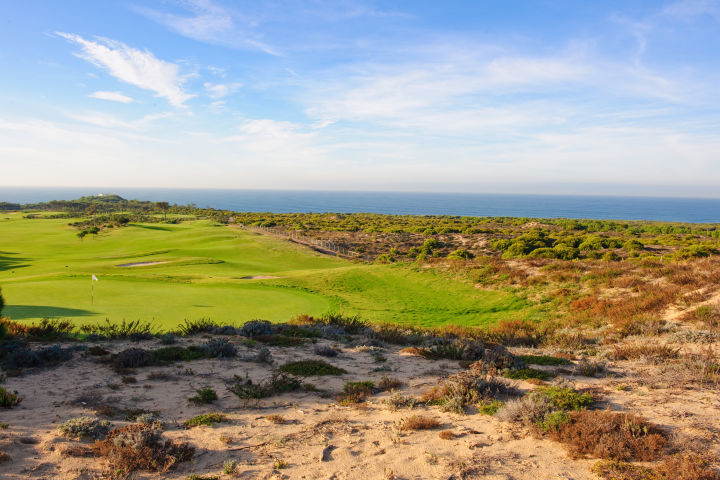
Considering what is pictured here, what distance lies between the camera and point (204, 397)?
260 inches

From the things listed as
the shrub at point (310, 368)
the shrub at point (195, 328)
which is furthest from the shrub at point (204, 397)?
the shrub at point (195, 328)

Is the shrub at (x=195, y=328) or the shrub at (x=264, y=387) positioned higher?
the shrub at (x=264, y=387)

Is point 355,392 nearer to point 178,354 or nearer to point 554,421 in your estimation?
point 554,421

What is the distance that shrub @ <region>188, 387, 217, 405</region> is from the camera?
258 inches

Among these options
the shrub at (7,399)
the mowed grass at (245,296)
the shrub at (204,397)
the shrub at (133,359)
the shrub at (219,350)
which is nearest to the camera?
the shrub at (7,399)

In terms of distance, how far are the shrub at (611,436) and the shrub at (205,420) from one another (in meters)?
5.07

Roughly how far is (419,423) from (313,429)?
5.41ft

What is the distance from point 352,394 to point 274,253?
37.5 m

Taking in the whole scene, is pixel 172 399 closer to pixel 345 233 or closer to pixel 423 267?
pixel 423 267

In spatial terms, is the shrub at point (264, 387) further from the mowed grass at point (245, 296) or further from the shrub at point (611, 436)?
the mowed grass at point (245, 296)

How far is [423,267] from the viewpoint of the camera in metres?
25.7

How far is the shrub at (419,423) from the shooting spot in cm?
557

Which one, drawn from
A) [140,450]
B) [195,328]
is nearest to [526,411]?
[140,450]

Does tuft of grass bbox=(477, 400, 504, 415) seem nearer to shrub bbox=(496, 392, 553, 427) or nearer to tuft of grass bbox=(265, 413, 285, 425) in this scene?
A: shrub bbox=(496, 392, 553, 427)
